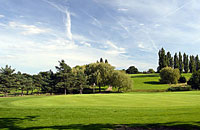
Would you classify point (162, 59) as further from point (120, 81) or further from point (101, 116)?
point (101, 116)

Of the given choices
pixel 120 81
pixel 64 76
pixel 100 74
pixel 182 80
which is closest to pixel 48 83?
pixel 64 76

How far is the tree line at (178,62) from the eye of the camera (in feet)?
326

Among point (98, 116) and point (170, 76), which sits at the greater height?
point (170, 76)

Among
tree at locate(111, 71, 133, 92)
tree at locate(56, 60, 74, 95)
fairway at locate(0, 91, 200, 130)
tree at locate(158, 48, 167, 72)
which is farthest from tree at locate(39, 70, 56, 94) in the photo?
tree at locate(158, 48, 167, 72)

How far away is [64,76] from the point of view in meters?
60.1

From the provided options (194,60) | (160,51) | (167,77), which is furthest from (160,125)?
(194,60)

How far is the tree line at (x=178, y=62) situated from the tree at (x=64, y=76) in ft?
208

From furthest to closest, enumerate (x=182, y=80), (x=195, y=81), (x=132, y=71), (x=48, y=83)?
(x=132, y=71) → (x=182, y=80) → (x=195, y=81) → (x=48, y=83)

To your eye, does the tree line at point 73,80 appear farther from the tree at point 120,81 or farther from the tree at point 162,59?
the tree at point 162,59

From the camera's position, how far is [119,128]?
8.10 meters

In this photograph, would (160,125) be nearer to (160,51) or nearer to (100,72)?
(100,72)

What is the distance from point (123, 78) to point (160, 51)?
53739mm

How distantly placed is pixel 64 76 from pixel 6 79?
19058mm

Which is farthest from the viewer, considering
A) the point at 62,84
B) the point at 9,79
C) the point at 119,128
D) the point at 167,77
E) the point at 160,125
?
the point at 167,77
